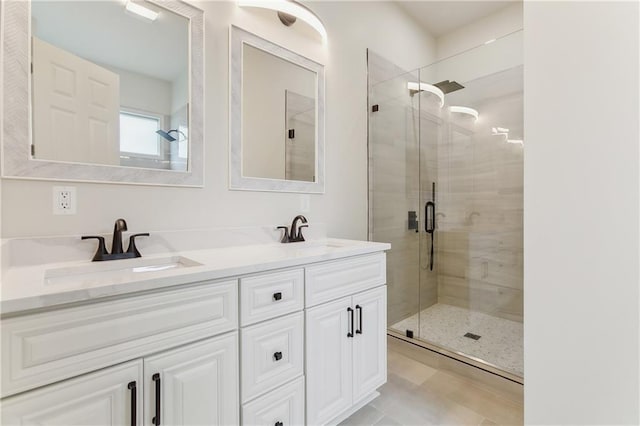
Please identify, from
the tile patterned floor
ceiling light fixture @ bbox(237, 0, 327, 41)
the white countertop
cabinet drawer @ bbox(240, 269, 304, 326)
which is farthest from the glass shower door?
cabinet drawer @ bbox(240, 269, 304, 326)

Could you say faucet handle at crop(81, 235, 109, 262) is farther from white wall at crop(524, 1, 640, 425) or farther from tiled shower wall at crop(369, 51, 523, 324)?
tiled shower wall at crop(369, 51, 523, 324)

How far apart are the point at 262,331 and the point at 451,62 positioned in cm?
304

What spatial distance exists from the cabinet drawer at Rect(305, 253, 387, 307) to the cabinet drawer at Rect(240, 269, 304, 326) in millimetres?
56

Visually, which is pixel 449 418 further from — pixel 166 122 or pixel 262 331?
pixel 166 122

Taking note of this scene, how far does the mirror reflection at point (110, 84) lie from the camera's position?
→ 3.79ft

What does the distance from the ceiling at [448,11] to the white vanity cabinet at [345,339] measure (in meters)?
2.55

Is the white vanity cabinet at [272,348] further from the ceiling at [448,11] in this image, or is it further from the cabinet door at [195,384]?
the ceiling at [448,11]

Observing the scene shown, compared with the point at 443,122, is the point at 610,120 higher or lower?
lower

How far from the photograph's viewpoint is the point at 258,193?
1.78 meters

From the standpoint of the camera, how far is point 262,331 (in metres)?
1.14

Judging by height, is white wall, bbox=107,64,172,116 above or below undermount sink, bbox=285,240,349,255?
above

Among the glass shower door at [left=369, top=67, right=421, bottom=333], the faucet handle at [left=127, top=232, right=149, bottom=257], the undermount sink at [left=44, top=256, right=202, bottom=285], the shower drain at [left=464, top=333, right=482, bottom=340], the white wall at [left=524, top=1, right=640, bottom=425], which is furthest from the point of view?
the glass shower door at [left=369, top=67, right=421, bottom=333]

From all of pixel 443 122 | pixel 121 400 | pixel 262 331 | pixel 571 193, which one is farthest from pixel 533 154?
pixel 443 122

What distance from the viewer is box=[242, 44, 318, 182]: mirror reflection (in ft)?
5.68
